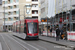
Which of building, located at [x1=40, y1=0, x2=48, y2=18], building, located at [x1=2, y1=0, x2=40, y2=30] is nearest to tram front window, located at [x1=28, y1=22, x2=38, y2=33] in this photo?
building, located at [x1=40, y1=0, x2=48, y2=18]

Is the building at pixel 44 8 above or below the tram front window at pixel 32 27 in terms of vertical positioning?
above

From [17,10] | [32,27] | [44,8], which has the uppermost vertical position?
[17,10]

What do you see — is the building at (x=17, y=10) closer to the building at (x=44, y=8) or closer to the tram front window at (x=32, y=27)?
the building at (x=44, y=8)

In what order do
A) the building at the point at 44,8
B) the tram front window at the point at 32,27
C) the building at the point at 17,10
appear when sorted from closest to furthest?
1. the tram front window at the point at 32,27
2. the building at the point at 44,8
3. the building at the point at 17,10

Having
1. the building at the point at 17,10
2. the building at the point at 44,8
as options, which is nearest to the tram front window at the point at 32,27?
the building at the point at 44,8

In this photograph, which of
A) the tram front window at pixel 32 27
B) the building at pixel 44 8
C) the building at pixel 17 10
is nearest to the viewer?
the tram front window at pixel 32 27

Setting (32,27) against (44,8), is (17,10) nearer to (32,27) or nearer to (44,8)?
(44,8)

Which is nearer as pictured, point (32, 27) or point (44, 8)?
point (32, 27)

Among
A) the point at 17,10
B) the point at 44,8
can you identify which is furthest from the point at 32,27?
the point at 17,10

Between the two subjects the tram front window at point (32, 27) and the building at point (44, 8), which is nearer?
the tram front window at point (32, 27)

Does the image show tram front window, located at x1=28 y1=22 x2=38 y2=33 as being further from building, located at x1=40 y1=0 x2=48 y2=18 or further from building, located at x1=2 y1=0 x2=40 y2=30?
building, located at x1=2 y1=0 x2=40 y2=30

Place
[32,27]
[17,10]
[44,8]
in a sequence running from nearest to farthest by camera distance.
Result: [32,27] < [44,8] < [17,10]

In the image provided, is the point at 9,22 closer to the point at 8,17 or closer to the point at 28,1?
the point at 8,17

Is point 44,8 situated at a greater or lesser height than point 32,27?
greater
